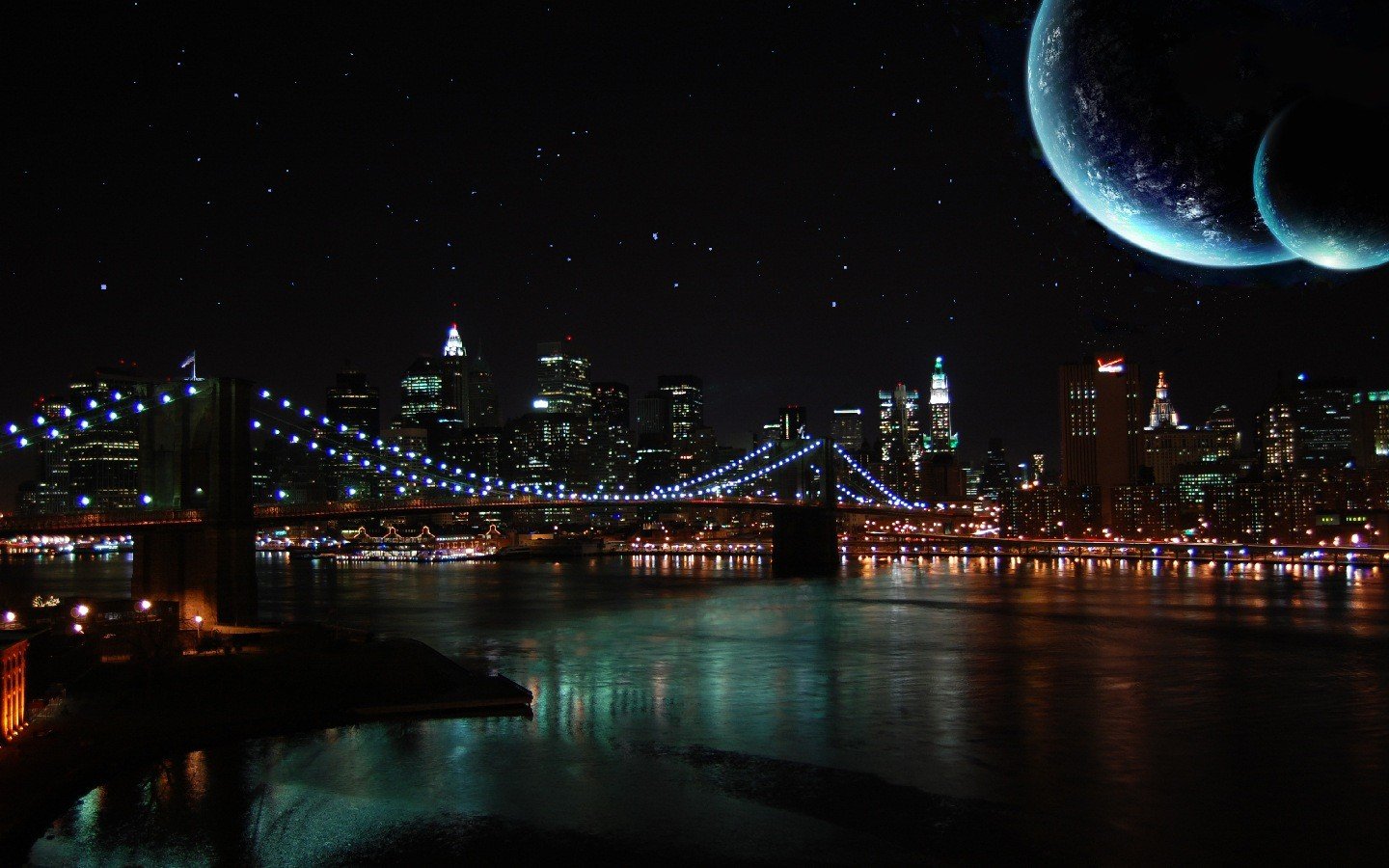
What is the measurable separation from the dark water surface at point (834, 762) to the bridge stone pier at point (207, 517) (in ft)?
20.5

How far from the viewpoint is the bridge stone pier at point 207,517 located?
33.7 meters

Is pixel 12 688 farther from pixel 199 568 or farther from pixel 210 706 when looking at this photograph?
pixel 199 568

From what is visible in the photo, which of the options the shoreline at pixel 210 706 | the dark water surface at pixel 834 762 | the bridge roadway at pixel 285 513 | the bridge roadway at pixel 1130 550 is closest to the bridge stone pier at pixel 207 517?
the bridge roadway at pixel 285 513

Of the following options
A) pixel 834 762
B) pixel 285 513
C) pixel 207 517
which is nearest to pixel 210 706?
pixel 834 762

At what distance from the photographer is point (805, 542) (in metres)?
81.8

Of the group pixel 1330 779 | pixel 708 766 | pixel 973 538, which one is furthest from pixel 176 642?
pixel 973 538

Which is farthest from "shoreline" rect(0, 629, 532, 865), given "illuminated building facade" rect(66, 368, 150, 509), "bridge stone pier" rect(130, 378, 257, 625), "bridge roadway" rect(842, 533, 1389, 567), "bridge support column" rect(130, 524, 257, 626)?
"bridge roadway" rect(842, 533, 1389, 567)

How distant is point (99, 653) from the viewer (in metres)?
25.4

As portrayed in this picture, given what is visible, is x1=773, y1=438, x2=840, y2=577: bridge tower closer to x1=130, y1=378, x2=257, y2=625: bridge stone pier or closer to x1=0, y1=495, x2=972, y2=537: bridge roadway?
x1=0, y1=495, x2=972, y2=537: bridge roadway

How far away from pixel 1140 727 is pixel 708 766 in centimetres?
886

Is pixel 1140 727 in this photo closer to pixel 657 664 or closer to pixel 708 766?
pixel 708 766

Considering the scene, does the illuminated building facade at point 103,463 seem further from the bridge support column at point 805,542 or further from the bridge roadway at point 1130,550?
the bridge roadway at point 1130,550

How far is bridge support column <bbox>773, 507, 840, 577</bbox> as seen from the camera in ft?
263

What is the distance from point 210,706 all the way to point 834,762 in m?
11.0
